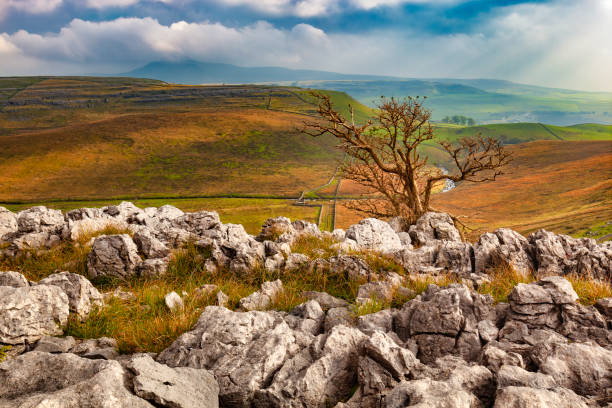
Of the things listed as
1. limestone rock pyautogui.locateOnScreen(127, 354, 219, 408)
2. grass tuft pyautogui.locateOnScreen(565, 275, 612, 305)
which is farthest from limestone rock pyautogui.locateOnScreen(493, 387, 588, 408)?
grass tuft pyautogui.locateOnScreen(565, 275, 612, 305)

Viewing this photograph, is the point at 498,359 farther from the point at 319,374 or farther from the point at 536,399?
Result: the point at 319,374

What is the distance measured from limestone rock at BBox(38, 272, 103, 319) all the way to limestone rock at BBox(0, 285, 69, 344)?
13.1 inches

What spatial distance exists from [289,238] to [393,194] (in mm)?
18597

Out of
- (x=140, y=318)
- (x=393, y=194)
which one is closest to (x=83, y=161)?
(x=393, y=194)

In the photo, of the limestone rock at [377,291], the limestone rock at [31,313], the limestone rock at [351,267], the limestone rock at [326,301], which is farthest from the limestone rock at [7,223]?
the limestone rock at [377,291]

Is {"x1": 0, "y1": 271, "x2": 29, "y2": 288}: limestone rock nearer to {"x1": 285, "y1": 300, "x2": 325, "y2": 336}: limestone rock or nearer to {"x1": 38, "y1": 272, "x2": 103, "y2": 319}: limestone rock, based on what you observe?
{"x1": 38, "y1": 272, "x2": 103, "y2": 319}: limestone rock

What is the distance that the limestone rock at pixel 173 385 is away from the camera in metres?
4.29

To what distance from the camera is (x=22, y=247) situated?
12.1m

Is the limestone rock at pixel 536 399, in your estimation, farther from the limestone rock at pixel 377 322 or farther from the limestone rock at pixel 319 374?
the limestone rock at pixel 377 322

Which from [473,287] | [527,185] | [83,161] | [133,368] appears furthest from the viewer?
[83,161]

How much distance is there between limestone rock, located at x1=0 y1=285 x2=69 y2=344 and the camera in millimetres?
6117

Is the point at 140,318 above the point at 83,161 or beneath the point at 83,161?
above

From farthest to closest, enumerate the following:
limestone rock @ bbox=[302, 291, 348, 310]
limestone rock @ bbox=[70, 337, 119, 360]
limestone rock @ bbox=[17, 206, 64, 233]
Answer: limestone rock @ bbox=[17, 206, 64, 233]
limestone rock @ bbox=[302, 291, 348, 310]
limestone rock @ bbox=[70, 337, 119, 360]

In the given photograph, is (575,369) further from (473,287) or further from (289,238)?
(289,238)
